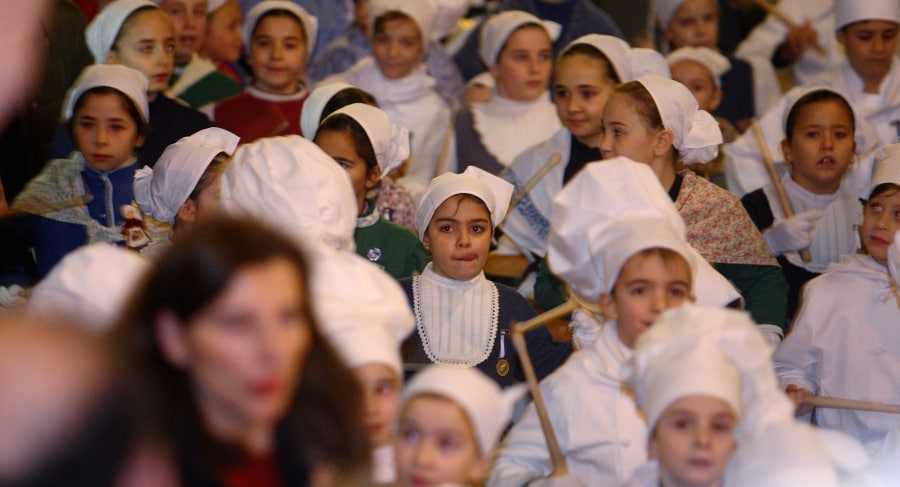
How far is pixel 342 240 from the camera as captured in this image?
13.4 ft

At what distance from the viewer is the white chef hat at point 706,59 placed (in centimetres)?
721

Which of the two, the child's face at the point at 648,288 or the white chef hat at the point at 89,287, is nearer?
the white chef hat at the point at 89,287

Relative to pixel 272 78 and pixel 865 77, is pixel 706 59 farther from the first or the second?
pixel 272 78

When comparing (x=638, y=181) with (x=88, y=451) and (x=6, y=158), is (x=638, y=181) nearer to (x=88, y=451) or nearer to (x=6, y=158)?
(x=88, y=451)

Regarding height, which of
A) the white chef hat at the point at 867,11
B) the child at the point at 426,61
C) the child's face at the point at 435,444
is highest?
the white chef hat at the point at 867,11

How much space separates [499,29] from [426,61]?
72 centimetres

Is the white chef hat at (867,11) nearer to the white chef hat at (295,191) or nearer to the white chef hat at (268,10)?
the white chef hat at (268,10)

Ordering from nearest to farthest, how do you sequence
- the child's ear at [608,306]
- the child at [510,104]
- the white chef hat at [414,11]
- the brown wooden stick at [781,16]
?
the child's ear at [608,306]
the child at [510,104]
the white chef hat at [414,11]
the brown wooden stick at [781,16]

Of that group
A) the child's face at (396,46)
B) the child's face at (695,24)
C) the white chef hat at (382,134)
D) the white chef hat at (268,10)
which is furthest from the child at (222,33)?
the child's face at (695,24)

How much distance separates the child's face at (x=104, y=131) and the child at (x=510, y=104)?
1.66 metres

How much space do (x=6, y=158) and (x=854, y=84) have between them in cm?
393

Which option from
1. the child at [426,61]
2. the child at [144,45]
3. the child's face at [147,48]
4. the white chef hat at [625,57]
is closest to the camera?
the white chef hat at [625,57]

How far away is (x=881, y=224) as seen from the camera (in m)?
5.15

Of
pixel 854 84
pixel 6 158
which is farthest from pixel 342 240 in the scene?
pixel 854 84
